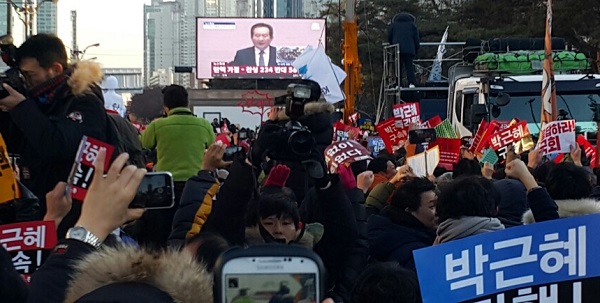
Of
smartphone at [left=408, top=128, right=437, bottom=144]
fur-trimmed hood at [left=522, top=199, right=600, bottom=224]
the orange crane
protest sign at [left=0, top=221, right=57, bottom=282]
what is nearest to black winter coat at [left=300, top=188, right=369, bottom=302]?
fur-trimmed hood at [left=522, top=199, right=600, bottom=224]

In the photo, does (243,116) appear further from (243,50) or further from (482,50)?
(482,50)

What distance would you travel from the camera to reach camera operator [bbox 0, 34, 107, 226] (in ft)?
14.5

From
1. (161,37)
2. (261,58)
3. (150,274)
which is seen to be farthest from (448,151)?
(161,37)

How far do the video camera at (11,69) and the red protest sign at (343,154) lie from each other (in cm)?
227

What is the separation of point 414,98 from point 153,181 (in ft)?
65.1

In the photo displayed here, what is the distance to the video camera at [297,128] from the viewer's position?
4043mm

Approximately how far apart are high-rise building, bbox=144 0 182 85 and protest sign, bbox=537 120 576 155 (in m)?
115

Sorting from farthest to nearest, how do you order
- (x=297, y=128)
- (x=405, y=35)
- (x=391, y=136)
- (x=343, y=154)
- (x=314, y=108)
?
(x=405, y=35)
(x=391, y=136)
(x=343, y=154)
(x=314, y=108)
(x=297, y=128)

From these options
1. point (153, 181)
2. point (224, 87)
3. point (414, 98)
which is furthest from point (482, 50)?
point (224, 87)

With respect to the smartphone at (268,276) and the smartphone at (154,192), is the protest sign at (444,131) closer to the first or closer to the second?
the smartphone at (154,192)

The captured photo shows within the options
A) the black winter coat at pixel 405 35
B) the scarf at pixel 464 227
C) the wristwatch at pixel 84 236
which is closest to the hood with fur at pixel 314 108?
the scarf at pixel 464 227

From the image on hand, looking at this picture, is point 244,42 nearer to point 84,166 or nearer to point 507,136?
point 507,136

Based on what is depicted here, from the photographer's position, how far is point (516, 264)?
354 centimetres

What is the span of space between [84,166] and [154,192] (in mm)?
401
